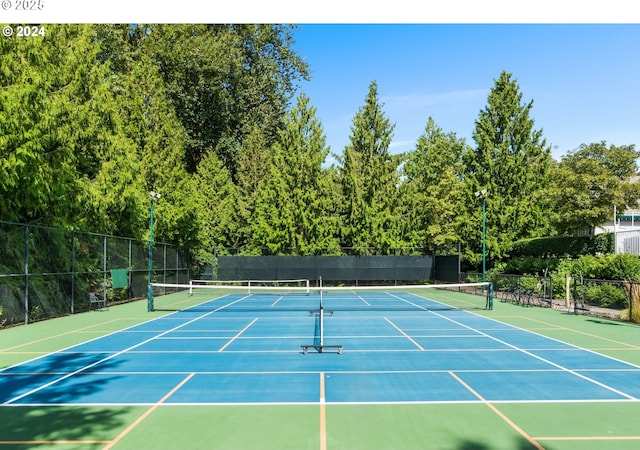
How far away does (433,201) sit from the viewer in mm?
43094

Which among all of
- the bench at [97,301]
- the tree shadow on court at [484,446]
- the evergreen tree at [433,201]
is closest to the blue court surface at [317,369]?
the tree shadow on court at [484,446]

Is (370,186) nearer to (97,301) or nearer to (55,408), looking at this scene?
(97,301)

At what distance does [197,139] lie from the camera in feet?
172

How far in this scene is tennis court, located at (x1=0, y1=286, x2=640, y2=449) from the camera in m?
6.55

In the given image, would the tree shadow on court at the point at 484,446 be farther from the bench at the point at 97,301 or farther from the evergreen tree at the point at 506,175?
the evergreen tree at the point at 506,175

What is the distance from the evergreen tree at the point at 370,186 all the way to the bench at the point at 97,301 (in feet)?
67.7

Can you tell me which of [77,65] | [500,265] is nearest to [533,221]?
[500,265]

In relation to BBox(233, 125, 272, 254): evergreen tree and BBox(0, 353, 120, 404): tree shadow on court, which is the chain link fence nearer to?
BBox(0, 353, 120, 404): tree shadow on court

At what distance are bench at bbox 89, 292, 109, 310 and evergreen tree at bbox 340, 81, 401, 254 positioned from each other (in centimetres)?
2062

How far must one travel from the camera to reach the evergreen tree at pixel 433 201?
137 feet

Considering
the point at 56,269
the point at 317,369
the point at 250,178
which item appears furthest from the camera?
the point at 250,178

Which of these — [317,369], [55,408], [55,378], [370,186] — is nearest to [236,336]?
[317,369]

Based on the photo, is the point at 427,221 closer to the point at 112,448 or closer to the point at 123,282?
the point at 123,282

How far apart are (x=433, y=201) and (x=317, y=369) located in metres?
34.7
